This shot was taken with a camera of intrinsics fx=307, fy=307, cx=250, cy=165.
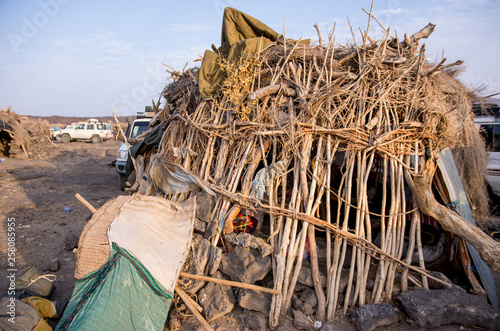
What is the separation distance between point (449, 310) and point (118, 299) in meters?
3.55

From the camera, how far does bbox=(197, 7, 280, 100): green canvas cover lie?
4930 mm

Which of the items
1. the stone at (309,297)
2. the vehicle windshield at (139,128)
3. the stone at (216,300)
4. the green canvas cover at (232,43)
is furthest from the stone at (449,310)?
the vehicle windshield at (139,128)

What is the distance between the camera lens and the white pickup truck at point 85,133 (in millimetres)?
25062

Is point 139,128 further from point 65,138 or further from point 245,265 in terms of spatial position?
point 65,138

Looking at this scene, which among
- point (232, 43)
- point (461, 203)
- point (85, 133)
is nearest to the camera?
point (461, 203)

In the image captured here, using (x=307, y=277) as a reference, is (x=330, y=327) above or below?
below

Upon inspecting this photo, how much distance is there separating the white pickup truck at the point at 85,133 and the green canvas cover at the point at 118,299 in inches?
1004

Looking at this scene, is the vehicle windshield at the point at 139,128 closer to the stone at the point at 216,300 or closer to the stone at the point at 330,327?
the stone at the point at 216,300

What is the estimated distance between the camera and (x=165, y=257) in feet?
11.5

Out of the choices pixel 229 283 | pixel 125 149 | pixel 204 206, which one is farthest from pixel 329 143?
pixel 125 149

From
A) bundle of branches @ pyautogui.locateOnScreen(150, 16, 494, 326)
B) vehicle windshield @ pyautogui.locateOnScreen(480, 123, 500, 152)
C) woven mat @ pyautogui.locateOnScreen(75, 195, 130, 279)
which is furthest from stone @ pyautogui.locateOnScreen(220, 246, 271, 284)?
vehicle windshield @ pyautogui.locateOnScreen(480, 123, 500, 152)

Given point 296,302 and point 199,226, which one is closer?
point 296,302

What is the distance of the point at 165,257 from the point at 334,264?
6.60ft

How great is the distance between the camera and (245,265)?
3.66 metres
